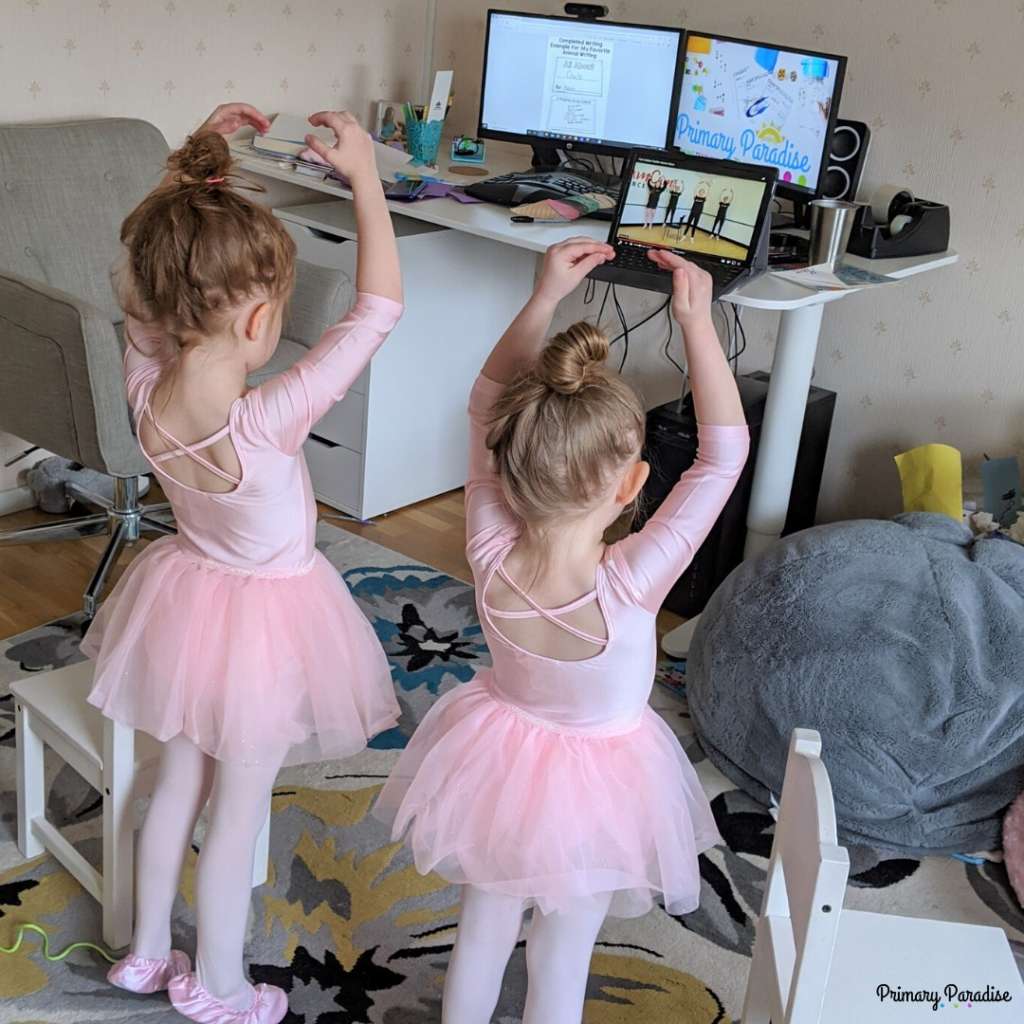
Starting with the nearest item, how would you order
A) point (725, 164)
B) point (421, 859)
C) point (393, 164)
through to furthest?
point (421, 859), point (725, 164), point (393, 164)

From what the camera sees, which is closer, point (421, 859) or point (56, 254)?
point (421, 859)

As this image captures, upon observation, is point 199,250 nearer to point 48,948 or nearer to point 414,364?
→ point 48,948

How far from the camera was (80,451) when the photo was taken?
97.1 inches

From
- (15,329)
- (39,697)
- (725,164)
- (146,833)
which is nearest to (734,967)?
(146,833)

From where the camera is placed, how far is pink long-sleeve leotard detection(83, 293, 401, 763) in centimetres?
148

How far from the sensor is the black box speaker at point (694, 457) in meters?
2.74

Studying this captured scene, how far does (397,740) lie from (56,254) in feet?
4.36

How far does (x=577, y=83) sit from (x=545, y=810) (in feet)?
6.81

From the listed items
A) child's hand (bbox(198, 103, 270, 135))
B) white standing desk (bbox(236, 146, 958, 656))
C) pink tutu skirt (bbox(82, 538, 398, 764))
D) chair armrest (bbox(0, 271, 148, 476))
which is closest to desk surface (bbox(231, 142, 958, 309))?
white standing desk (bbox(236, 146, 958, 656))

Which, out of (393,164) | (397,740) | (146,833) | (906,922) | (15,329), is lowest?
(397,740)

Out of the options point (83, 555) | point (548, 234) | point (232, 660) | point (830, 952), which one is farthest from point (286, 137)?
point (830, 952)

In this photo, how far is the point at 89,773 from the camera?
1729mm

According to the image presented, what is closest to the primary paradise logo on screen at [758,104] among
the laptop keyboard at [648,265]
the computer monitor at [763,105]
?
the computer monitor at [763,105]

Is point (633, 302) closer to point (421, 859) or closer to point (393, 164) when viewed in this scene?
point (393, 164)
